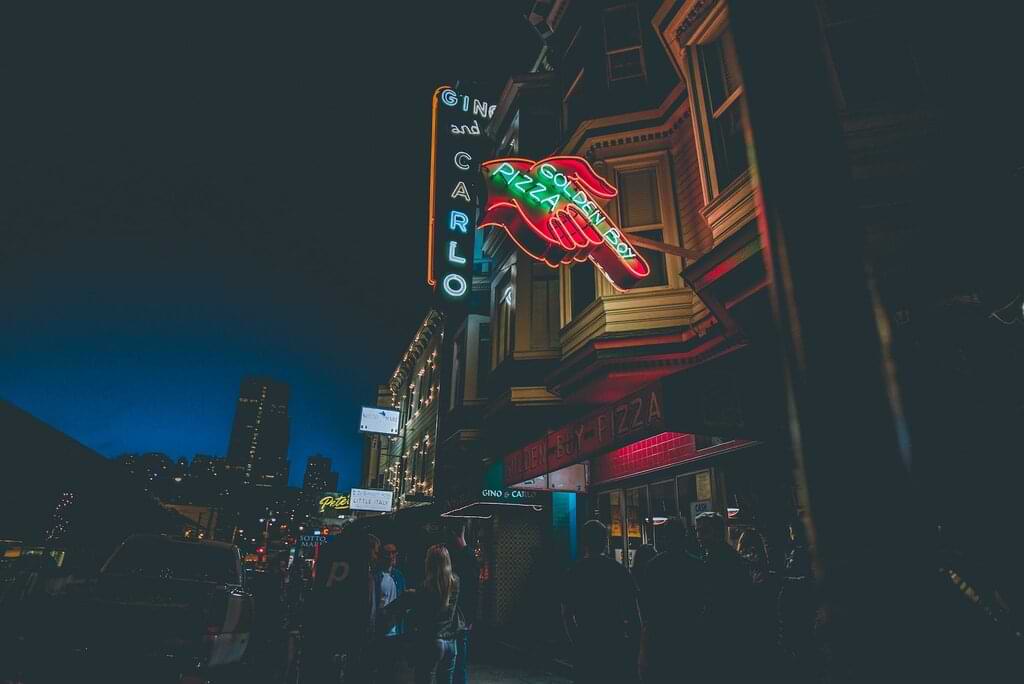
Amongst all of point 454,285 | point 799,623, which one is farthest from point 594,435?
point 454,285

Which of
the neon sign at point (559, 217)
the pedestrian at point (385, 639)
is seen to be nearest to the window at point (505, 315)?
the neon sign at point (559, 217)

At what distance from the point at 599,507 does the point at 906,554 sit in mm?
12635

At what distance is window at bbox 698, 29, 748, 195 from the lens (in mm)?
8758

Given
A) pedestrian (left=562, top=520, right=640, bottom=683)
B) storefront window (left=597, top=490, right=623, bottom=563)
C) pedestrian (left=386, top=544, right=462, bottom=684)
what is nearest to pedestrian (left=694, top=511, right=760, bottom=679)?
pedestrian (left=562, top=520, right=640, bottom=683)

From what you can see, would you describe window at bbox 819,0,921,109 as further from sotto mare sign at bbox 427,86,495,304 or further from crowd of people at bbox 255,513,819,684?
sotto mare sign at bbox 427,86,495,304

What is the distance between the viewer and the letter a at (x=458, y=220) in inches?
641

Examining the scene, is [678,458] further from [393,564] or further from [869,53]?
[869,53]

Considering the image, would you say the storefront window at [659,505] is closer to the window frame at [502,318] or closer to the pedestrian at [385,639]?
the pedestrian at [385,639]

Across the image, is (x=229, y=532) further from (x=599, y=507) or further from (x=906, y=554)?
(x=906, y=554)

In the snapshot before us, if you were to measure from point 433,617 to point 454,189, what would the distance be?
13.5 metres

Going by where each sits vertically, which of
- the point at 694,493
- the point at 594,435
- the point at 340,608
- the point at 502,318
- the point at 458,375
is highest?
the point at 502,318

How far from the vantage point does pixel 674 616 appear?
4.65 meters

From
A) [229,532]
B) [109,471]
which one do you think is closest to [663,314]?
[109,471]

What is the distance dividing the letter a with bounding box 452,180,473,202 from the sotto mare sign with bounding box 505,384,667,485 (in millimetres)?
8586
